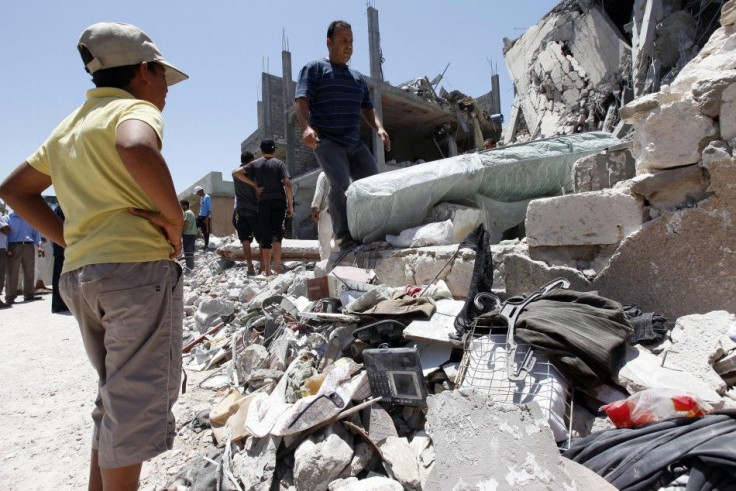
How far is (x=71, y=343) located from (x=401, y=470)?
399 cm

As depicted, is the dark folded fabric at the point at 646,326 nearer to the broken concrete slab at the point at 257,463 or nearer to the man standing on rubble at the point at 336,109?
the broken concrete slab at the point at 257,463

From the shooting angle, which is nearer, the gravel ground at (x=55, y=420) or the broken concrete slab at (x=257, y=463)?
the broken concrete slab at (x=257, y=463)

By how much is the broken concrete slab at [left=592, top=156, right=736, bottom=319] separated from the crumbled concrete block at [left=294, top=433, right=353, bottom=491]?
155 cm

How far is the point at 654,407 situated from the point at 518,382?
1.47 ft

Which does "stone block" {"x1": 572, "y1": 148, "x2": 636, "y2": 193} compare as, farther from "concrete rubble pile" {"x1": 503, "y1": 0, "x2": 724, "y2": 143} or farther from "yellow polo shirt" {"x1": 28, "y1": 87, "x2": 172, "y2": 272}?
"concrete rubble pile" {"x1": 503, "y1": 0, "x2": 724, "y2": 143}

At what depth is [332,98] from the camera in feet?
11.7

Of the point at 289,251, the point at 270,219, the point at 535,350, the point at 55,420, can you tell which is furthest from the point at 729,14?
the point at 289,251

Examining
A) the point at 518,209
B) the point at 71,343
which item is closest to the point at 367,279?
the point at 518,209

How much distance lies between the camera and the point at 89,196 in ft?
4.24

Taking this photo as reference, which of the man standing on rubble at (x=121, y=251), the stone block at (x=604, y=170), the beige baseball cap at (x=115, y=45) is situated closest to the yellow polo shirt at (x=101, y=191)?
the man standing on rubble at (x=121, y=251)

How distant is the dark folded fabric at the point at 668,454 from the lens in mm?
1149

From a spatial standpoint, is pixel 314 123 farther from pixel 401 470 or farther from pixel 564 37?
pixel 564 37

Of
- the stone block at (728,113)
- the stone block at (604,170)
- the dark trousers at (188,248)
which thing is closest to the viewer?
the stone block at (728,113)

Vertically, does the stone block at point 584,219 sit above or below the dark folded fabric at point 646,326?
above
